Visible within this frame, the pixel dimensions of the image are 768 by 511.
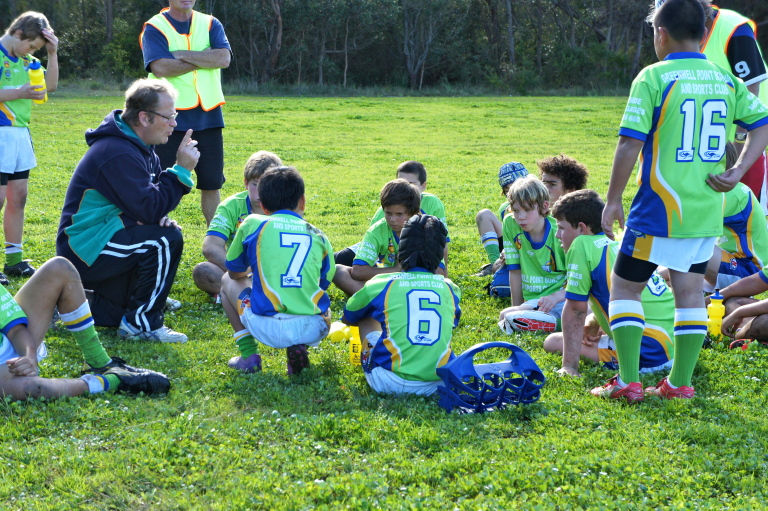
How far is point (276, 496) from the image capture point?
346cm

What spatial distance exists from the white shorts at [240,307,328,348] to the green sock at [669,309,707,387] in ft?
7.16

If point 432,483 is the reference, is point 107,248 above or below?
above

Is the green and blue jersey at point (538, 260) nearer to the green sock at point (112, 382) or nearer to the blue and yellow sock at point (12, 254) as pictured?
the green sock at point (112, 382)

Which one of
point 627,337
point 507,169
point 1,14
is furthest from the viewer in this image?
point 1,14

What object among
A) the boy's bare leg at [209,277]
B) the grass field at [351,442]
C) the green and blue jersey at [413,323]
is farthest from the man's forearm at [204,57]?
the green and blue jersey at [413,323]

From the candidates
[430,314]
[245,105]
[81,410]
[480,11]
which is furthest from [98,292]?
[480,11]

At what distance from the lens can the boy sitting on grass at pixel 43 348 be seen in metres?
4.32

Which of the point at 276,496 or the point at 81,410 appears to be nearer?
the point at 276,496

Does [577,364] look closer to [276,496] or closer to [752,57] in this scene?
[276,496]

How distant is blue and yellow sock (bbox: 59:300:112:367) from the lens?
476cm

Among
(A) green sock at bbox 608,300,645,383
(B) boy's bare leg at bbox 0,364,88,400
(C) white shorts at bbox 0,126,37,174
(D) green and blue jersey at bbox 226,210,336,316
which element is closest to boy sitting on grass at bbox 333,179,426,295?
(D) green and blue jersey at bbox 226,210,336,316

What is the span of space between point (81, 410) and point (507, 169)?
5.06 m

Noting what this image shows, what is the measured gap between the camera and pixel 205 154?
7926 mm

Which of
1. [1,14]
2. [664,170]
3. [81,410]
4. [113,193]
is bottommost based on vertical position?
[81,410]
